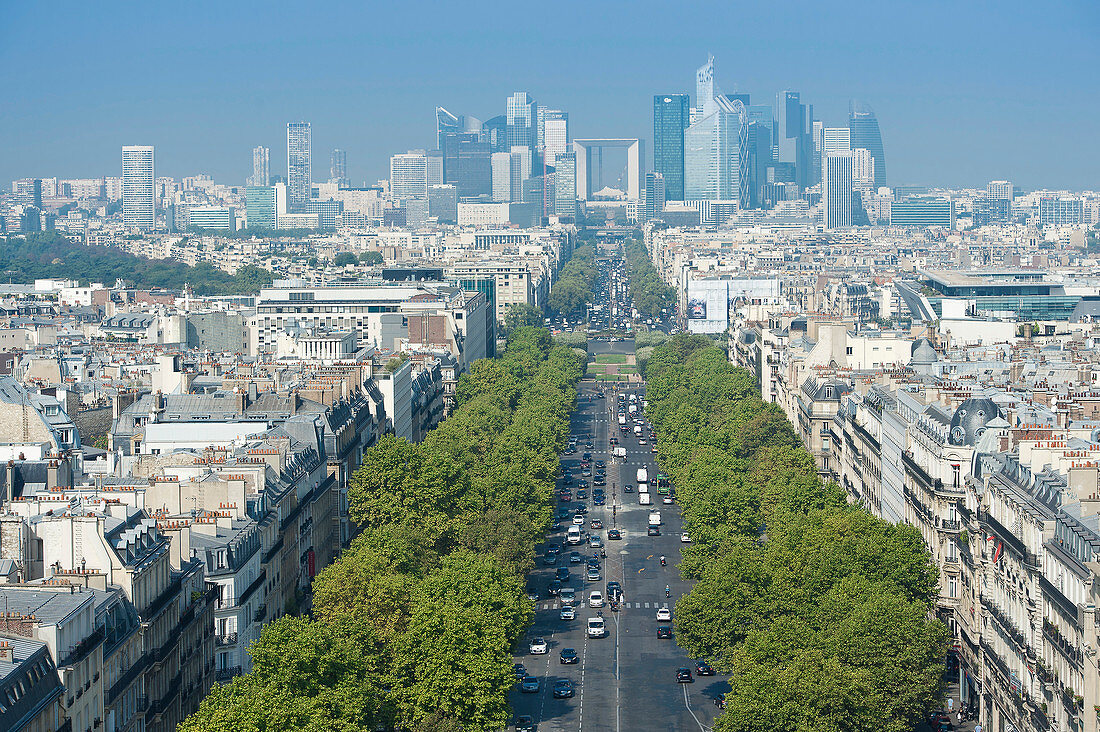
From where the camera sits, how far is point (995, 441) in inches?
2736

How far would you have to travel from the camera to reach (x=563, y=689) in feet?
222

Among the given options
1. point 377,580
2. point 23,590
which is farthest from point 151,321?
point 23,590

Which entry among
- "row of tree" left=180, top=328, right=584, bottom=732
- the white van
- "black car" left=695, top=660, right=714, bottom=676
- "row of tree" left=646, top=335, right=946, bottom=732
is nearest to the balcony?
"row of tree" left=180, top=328, right=584, bottom=732

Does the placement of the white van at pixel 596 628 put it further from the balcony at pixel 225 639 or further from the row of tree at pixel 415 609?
the balcony at pixel 225 639

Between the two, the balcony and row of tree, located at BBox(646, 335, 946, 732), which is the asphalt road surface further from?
the balcony

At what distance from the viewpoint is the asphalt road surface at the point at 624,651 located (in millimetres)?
64688

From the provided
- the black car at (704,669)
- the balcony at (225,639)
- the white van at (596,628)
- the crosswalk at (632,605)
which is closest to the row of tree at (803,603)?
the black car at (704,669)

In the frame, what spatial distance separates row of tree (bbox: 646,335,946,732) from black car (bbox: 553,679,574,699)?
461 cm

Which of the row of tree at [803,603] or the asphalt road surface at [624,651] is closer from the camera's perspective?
the row of tree at [803,603]

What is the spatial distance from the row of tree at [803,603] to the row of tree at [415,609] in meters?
7.57

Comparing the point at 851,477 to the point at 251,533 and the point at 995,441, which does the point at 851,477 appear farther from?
the point at 251,533

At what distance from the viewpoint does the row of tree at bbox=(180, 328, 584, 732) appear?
5003 cm

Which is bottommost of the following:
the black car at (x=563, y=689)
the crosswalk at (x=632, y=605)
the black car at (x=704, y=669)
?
the black car at (x=563, y=689)

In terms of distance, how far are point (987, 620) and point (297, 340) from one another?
80.6 metres
